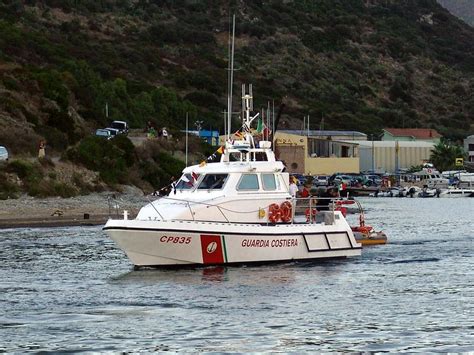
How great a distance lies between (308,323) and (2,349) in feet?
24.9

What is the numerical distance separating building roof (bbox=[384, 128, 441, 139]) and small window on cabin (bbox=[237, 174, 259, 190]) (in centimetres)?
14280

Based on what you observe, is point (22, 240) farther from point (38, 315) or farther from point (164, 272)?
point (38, 315)

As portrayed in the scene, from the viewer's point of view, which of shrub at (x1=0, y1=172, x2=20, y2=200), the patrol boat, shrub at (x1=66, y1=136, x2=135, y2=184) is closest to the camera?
the patrol boat

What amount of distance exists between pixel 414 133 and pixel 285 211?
146743 millimetres

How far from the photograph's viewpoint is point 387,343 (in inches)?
1062

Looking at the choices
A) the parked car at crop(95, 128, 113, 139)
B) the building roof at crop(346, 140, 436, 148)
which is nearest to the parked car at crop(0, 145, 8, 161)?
the parked car at crop(95, 128, 113, 139)

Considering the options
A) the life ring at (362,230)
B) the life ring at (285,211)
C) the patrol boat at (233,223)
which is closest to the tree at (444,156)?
the life ring at (362,230)

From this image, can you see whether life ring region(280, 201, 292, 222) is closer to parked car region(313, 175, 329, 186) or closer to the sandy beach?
the sandy beach

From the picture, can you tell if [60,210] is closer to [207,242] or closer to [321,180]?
[207,242]

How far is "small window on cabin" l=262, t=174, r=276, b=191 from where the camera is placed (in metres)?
41.5

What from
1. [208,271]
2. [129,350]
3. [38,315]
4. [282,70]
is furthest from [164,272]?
[282,70]

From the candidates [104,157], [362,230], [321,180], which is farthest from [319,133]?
[362,230]

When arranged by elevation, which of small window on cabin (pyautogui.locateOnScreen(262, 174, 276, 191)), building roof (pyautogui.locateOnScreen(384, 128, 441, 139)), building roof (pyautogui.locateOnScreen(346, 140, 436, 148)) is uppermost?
building roof (pyautogui.locateOnScreen(384, 128, 441, 139))

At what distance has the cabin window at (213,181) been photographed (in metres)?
40.9
